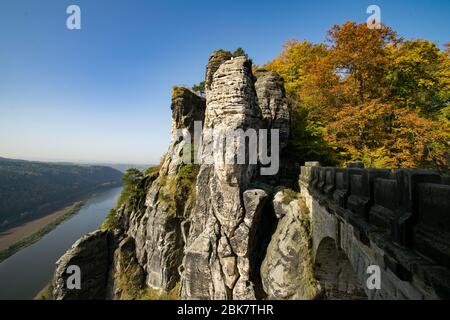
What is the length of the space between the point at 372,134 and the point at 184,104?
17.1 metres

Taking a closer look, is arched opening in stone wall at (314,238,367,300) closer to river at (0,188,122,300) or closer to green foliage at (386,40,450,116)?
green foliage at (386,40,450,116)

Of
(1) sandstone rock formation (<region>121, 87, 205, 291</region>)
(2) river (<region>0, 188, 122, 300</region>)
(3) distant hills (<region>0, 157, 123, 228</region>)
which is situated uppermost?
(1) sandstone rock formation (<region>121, 87, 205, 291</region>)

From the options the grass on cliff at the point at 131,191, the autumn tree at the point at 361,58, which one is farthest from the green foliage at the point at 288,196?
the grass on cliff at the point at 131,191

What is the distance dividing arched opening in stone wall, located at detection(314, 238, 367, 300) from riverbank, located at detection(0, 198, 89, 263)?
82333 millimetres

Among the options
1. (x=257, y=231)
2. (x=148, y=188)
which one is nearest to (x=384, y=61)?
(x=257, y=231)

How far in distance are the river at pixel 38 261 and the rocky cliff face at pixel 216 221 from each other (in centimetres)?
3689

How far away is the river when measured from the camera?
40.9m

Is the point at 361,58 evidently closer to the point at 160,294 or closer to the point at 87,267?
the point at 160,294

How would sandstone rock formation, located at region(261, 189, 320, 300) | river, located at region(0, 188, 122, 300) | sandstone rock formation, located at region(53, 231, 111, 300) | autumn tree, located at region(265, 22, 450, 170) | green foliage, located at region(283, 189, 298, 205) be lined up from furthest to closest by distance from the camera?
river, located at region(0, 188, 122, 300), sandstone rock formation, located at region(53, 231, 111, 300), green foliage, located at region(283, 189, 298, 205), autumn tree, located at region(265, 22, 450, 170), sandstone rock formation, located at region(261, 189, 320, 300)

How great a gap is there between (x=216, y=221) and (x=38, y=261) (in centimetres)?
6753

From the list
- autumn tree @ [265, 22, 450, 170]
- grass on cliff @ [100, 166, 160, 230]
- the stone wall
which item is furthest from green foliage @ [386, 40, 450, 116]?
grass on cliff @ [100, 166, 160, 230]

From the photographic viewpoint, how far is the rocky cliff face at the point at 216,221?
1153 centimetres
